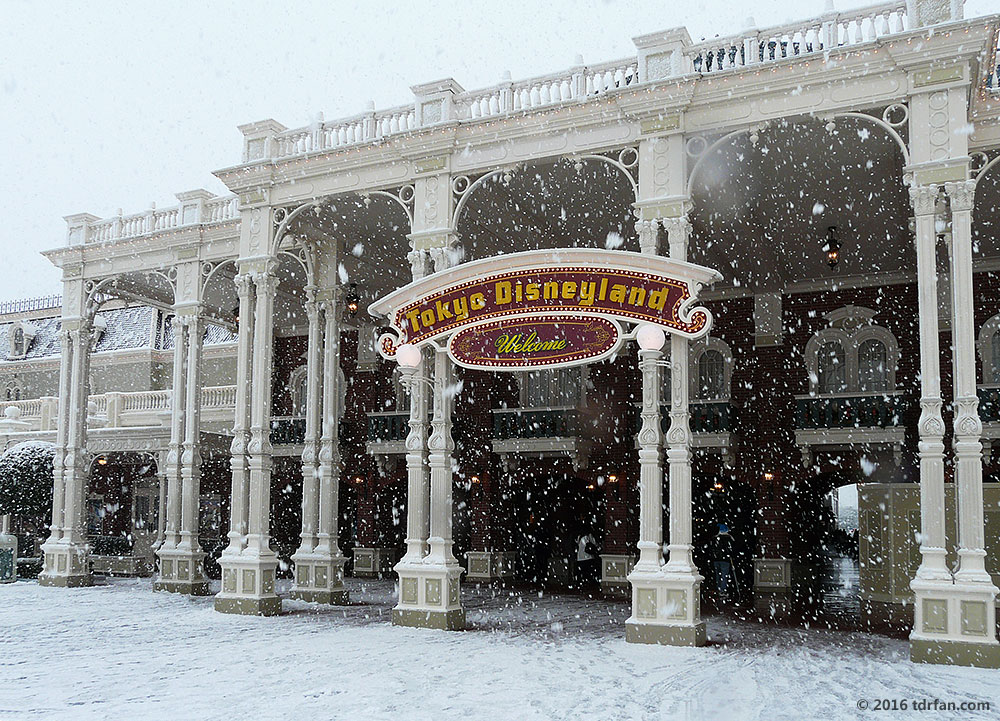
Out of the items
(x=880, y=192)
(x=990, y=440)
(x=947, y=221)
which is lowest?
(x=990, y=440)

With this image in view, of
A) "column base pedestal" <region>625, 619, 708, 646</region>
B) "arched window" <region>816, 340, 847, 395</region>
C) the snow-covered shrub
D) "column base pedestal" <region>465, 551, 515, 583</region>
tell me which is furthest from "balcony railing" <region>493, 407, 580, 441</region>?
the snow-covered shrub

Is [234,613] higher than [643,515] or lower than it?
lower

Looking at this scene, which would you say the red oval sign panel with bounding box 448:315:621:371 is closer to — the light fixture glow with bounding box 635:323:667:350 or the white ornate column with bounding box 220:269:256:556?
the light fixture glow with bounding box 635:323:667:350

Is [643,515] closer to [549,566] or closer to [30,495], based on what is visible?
[549,566]

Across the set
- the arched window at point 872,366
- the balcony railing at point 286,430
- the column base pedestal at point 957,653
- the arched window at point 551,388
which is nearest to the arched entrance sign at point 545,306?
the column base pedestal at point 957,653

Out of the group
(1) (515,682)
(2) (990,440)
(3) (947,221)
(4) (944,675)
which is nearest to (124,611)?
(1) (515,682)

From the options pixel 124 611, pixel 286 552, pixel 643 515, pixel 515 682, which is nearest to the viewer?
pixel 515 682

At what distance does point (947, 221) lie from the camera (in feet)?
46.4

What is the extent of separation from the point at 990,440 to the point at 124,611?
1690 cm

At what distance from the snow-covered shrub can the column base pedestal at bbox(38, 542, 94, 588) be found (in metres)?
2.96

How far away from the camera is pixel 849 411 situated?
19484 millimetres

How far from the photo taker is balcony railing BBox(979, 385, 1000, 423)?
1823 cm

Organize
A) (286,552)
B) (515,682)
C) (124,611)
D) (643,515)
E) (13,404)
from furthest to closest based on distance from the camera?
(13,404) < (286,552) < (124,611) < (643,515) < (515,682)

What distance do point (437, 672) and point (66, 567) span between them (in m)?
14.2
